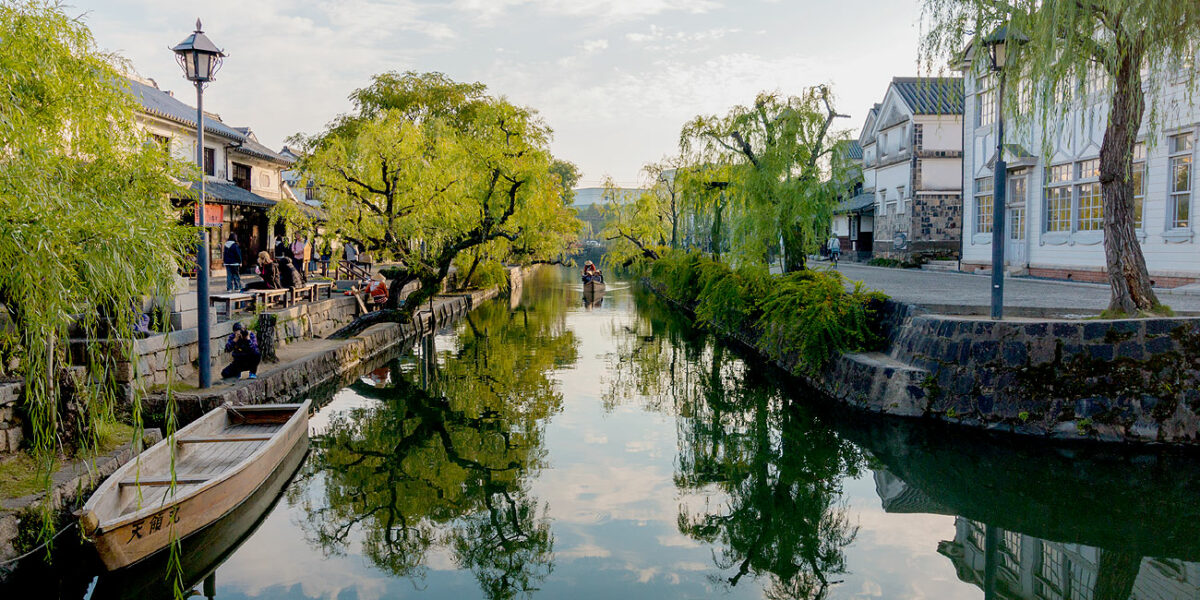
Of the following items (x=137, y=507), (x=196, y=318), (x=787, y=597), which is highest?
(x=196, y=318)

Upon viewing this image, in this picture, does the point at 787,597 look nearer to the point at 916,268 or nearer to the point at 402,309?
the point at 402,309

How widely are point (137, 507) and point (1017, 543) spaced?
7.70 m

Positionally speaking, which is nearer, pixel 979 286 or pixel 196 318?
pixel 196 318

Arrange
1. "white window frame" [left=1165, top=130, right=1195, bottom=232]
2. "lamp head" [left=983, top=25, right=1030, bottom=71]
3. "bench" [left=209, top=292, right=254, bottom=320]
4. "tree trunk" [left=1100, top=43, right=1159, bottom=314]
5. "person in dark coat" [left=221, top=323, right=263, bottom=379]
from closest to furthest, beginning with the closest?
"tree trunk" [left=1100, top=43, right=1159, bottom=314] < "lamp head" [left=983, top=25, right=1030, bottom=71] < "person in dark coat" [left=221, top=323, right=263, bottom=379] < "bench" [left=209, top=292, right=254, bottom=320] < "white window frame" [left=1165, top=130, right=1195, bottom=232]

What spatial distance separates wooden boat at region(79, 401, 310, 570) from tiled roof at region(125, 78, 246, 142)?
52.8ft

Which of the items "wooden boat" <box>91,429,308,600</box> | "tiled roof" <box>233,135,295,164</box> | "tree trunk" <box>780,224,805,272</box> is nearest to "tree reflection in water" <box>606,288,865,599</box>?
"tree trunk" <box>780,224,805,272</box>

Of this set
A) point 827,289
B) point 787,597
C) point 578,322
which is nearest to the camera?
point 787,597

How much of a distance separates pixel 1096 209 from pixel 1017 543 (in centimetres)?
1346

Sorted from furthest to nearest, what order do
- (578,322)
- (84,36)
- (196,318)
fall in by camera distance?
(578,322) → (196,318) → (84,36)

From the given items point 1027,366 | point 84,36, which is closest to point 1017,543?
point 1027,366

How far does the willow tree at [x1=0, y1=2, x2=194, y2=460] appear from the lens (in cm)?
532

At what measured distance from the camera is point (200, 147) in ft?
34.5

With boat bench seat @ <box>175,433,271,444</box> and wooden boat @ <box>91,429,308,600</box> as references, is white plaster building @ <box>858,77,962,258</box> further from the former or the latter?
wooden boat @ <box>91,429,308,600</box>

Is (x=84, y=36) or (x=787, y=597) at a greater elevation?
(x=84, y=36)
